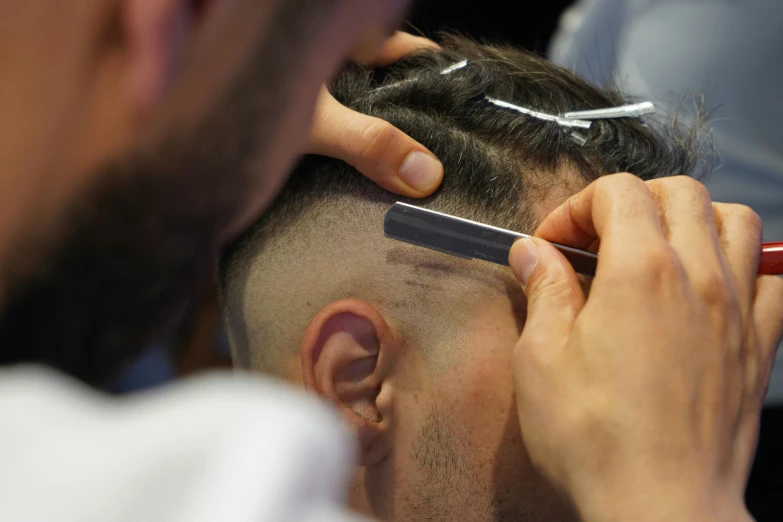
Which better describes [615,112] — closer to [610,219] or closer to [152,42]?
[610,219]

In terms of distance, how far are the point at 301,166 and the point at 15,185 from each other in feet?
2.01

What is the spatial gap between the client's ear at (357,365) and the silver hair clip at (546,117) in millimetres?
306

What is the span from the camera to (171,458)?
0.30 metres

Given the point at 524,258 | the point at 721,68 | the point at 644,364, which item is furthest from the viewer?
the point at 721,68

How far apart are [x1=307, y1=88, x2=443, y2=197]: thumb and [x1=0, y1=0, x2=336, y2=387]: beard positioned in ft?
1.26

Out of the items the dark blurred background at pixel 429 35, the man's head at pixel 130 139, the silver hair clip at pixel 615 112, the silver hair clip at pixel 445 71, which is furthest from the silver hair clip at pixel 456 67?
the dark blurred background at pixel 429 35

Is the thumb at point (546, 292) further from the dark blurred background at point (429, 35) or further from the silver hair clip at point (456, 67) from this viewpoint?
the dark blurred background at point (429, 35)

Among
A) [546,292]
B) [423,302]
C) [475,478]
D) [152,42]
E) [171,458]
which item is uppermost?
[152,42]

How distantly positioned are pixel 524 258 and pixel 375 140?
0.69 ft

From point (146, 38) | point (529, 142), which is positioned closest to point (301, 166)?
point (529, 142)

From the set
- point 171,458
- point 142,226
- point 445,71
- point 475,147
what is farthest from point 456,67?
point 171,458

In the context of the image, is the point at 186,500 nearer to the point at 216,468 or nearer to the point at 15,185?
the point at 216,468

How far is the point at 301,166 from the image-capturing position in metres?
0.95

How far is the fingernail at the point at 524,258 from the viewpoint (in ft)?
2.55
